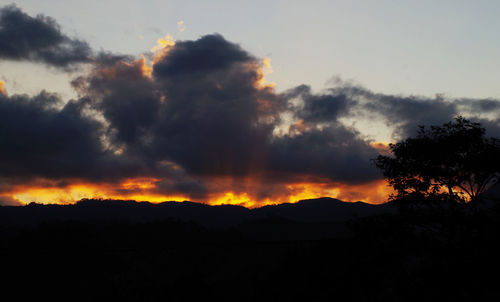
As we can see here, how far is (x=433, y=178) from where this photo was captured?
3831 centimetres

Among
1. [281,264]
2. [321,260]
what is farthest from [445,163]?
[281,264]

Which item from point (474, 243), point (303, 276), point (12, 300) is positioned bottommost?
point (12, 300)

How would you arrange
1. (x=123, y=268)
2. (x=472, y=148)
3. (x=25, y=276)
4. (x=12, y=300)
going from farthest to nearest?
(x=123, y=268)
(x=25, y=276)
(x=12, y=300)
(x=472, y=148)

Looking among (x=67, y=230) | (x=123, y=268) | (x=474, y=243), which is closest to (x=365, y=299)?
(x=474, y=243)

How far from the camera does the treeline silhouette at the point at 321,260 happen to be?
31250 millimetres

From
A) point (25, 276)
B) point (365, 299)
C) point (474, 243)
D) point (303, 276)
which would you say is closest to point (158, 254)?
point (25, 276)

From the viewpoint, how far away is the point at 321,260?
90.7 m

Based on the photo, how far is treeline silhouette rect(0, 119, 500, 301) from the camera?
3125cm

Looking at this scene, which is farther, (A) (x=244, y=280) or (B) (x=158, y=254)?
(B) (x=158, y=254)

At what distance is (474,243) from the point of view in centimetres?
2989

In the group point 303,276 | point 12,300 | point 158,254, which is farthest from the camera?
point 158,254

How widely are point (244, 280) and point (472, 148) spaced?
10850cm

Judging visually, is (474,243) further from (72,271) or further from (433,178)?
(72,271)

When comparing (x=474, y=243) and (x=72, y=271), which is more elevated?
(x=474, y=243)
